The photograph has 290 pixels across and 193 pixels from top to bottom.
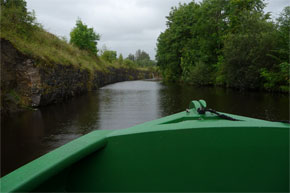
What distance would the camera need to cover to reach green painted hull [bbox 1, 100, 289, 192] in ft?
4.64

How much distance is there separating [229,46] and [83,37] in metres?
18.2

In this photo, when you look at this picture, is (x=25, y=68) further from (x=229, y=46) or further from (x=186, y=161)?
(x=229, y=46)

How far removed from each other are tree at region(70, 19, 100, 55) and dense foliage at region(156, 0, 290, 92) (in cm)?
1490

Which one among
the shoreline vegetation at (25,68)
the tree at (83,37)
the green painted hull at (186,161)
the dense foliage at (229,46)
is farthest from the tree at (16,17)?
the dense foliage at (229,46)

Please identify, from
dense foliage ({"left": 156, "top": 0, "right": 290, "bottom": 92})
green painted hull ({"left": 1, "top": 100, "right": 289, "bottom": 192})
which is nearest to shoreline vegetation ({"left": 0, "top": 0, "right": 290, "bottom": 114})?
dense foliage ({"left": 156, "top": 0, "right": 290, "bottom": 92})

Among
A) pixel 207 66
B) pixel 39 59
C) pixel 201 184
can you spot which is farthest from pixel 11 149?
pixel 207 66

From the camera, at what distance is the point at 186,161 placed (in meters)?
1.44

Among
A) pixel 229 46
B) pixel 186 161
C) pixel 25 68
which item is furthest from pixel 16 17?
pixel 229 46

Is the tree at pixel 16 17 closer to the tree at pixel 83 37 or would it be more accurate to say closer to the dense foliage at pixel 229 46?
the tree at pixel 83 37

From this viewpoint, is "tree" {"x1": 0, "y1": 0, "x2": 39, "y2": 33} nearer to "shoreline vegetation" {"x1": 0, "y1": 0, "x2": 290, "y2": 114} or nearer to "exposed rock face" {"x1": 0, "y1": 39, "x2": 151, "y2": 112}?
"shoreline vegetation" {"x1": 0, "y1": 0, "x2": 290, "y2": 114}

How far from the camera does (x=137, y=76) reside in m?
65.6

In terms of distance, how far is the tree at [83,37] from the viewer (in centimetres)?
2742

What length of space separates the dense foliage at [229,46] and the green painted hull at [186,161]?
16.0 meters

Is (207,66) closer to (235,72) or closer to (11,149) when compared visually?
(235,72)
